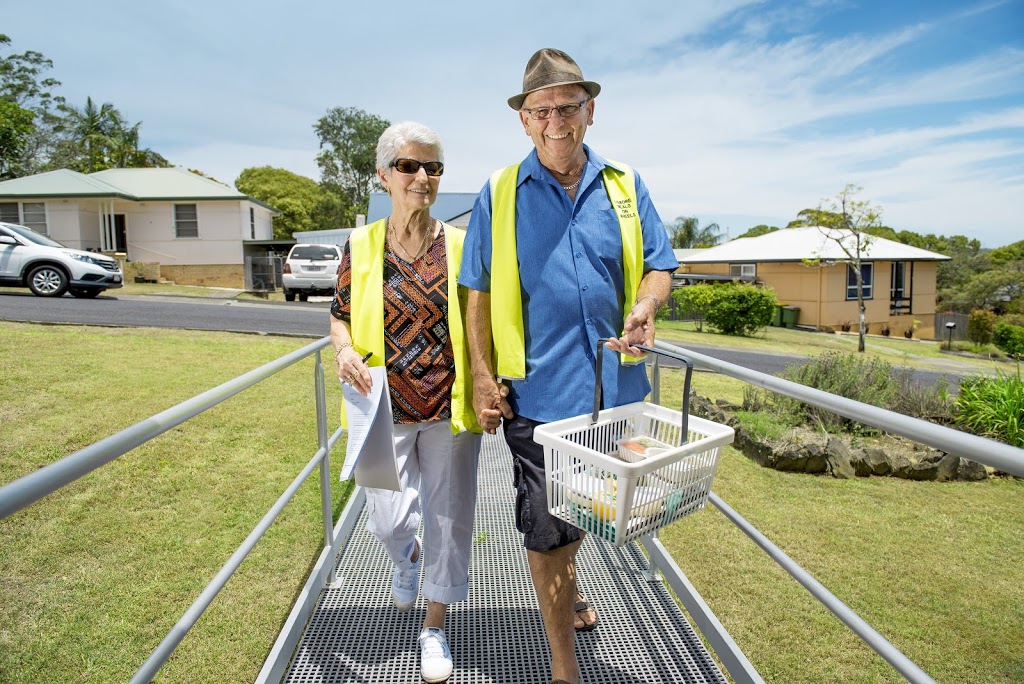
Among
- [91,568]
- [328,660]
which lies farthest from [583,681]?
[91,568]

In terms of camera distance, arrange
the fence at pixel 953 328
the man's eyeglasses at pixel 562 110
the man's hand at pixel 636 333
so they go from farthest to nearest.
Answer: the fence at pixel 953 328 → the man's eyeglasses at pixel 562 110 → the man's hand at pixel 636 333

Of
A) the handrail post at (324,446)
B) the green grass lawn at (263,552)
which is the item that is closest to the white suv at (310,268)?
the green grass lawn at (263,552)

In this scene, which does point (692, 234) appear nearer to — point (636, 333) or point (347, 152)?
point (347, 152)

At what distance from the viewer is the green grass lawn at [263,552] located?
3.04m

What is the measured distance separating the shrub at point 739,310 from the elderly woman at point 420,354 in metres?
18.4

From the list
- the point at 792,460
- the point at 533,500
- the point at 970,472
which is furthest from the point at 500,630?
the point at 970,472

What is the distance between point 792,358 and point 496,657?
12.9m

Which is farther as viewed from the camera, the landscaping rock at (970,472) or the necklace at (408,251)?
the landscaping rock at (970,472)

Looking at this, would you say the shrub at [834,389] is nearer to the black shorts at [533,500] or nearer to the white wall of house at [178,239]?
the black shorts at [533,500]

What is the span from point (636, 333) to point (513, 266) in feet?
1.52

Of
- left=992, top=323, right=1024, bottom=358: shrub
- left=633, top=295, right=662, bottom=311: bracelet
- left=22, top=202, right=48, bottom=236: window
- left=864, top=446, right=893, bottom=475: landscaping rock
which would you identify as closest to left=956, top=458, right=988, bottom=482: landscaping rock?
left=864, top=446, right=893, bottom=475: landscaping rock

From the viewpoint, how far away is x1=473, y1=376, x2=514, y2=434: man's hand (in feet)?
7.36

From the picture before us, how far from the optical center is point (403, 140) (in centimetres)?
245

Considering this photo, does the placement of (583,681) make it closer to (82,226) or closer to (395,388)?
(395,388)
